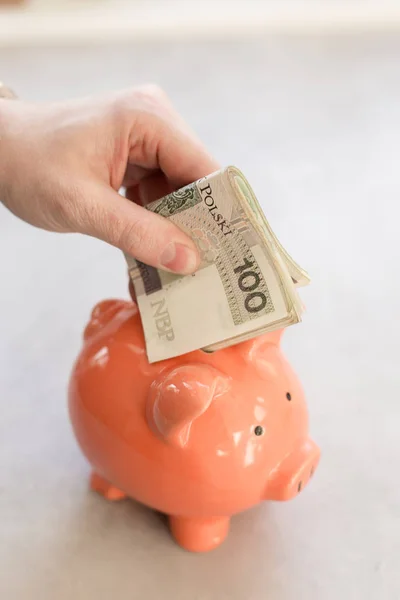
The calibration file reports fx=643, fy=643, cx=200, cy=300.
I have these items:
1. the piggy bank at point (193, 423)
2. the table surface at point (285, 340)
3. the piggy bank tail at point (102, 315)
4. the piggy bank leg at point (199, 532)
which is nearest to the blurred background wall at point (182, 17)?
the table surface at point (285, 340)

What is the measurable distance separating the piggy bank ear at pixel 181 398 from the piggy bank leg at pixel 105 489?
0.73 feet

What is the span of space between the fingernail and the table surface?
37 cm

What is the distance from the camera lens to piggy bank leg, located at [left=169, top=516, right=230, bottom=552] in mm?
804

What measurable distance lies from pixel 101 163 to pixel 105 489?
44 cm

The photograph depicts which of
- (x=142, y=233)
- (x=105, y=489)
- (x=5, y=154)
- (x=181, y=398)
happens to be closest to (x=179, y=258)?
(x=142, y=233)

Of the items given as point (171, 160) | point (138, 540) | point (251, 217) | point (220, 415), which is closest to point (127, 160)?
point (171, 160)

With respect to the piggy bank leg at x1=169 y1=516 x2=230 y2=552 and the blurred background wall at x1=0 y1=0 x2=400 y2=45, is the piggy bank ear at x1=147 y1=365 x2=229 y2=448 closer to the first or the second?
the piggy bank leg at x1=169 y1=516 x2=230 y2=552

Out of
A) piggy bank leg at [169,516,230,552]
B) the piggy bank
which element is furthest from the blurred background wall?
piggy bank leg at [169,516,230,552]

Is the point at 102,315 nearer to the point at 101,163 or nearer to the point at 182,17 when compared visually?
the point at 101,163

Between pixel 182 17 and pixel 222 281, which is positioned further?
pixel 182 17

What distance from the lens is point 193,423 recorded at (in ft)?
2.30

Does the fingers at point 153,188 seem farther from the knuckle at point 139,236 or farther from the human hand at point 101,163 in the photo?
the knuckle at point 139,236

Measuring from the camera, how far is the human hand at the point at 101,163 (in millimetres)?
720

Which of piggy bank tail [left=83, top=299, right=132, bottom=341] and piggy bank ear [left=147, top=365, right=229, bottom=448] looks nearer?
piggy bank ear [left=147, top=365, right=229, bottom=448]
